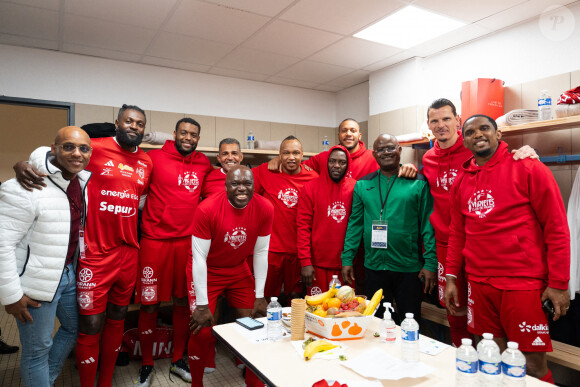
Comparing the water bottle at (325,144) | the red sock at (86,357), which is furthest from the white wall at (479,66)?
the red sock at (86,357)

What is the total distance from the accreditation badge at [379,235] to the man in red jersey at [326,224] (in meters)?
0.33

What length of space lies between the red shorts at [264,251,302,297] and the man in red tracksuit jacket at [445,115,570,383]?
4.87ft

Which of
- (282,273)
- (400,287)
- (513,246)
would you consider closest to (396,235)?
(400,287)

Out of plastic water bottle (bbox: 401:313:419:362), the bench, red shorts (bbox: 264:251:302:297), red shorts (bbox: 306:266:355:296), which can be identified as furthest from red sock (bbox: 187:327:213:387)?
the bench

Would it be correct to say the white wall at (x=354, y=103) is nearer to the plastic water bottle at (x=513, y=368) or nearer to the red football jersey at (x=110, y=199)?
the red football jersey at (x=110, y=199)

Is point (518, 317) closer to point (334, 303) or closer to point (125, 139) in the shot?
point (334, 303)

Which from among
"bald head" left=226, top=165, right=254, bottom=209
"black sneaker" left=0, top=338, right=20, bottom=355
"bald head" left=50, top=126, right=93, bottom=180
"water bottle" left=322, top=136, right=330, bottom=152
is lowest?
"black sneaker" left=0, top=338, right=20, bottom=355

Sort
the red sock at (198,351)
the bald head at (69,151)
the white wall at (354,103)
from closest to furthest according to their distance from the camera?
1. the bald head at (69,151)
2. the red sock at (198,351)
3. the white wall at (354,103)

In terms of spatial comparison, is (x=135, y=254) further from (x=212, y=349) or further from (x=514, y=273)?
(x=514, y=273)

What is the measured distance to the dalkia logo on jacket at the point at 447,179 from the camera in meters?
2.61

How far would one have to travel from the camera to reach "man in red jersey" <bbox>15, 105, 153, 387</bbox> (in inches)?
95.5

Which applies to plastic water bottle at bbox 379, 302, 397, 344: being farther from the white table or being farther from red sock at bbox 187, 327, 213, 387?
red sock at bbox 187, 327, 213, 387

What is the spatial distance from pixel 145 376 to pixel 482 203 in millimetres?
2769

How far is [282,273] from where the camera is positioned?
10.8 feet
